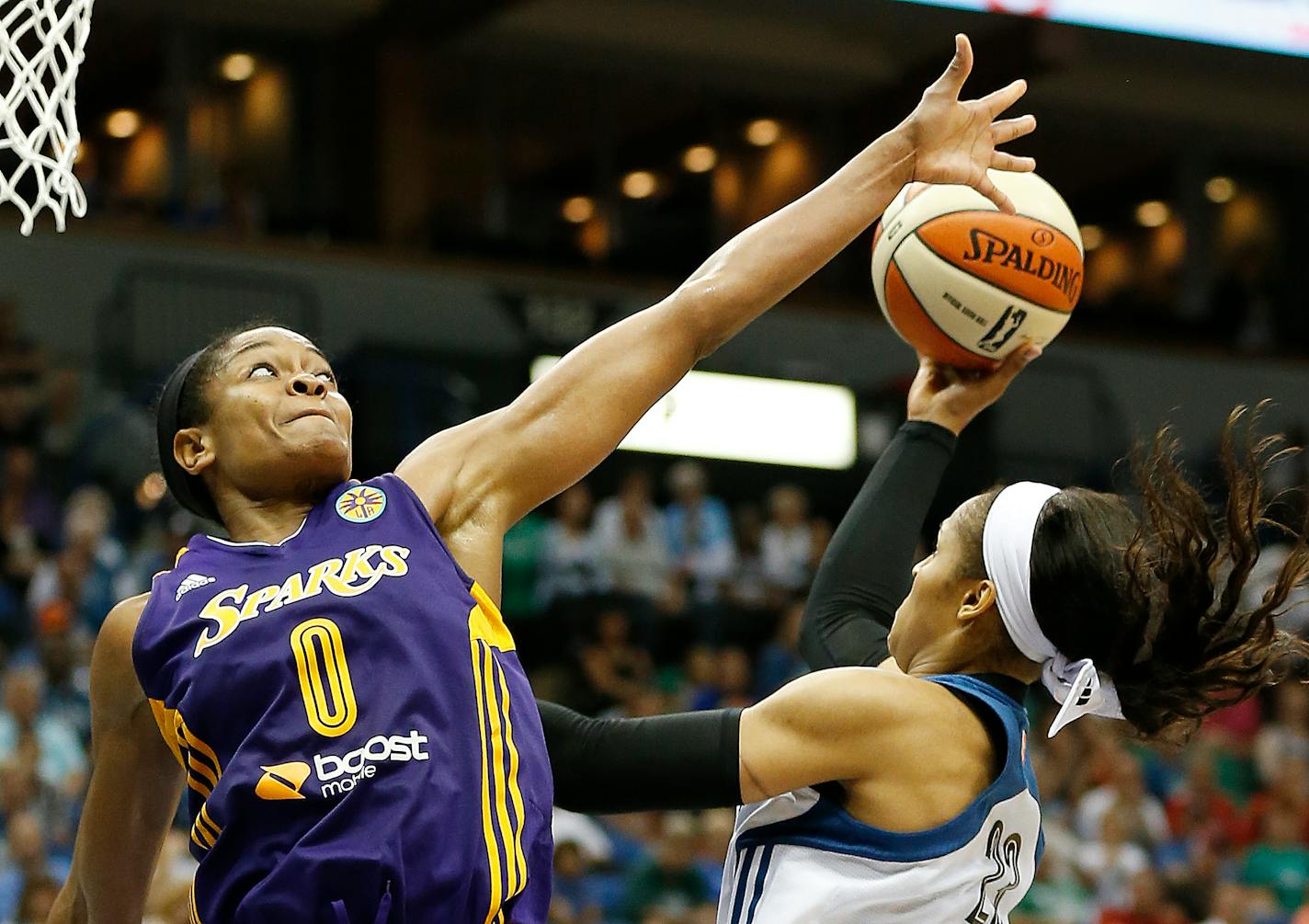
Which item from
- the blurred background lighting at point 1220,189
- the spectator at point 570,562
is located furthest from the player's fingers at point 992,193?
the blurred background lighting at point 1220,189

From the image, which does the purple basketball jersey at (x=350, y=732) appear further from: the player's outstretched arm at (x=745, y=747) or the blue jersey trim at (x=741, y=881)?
the blue jersey trim at (x=741, y=881)

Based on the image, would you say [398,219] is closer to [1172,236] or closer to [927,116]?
[1172,236]

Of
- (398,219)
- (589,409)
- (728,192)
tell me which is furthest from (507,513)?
(728,192)

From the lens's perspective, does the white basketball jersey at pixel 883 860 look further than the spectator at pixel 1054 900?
No

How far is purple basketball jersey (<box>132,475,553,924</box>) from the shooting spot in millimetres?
2215

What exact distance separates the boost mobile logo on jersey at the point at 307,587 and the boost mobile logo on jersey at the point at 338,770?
196 millimetres

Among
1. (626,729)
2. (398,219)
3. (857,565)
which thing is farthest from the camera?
(398,219)

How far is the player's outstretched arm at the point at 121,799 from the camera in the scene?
2572 millimetres

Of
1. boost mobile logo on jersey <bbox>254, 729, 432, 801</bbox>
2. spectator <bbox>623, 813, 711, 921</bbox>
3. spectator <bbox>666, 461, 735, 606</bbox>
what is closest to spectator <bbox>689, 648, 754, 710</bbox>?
spectator <bbox>666, 461, 735, 606</bbox>

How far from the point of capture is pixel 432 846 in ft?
7.29

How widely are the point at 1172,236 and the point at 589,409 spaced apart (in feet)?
44.6

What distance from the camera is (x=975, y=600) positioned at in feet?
8.80

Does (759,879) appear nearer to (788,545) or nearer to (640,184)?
(788,545)

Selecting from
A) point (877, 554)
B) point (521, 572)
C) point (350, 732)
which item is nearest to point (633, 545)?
point (521, 572)
